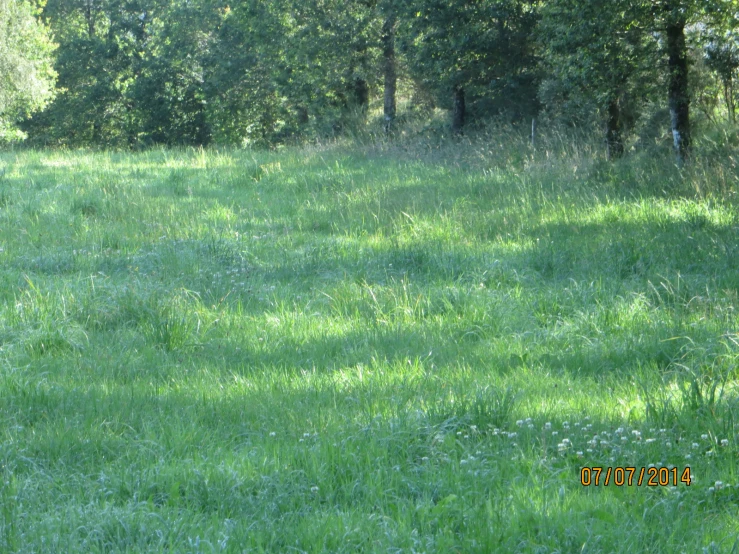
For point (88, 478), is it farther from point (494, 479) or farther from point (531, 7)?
point (531, 7)

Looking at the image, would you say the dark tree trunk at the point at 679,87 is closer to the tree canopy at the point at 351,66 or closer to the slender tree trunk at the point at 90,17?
the tree canopy at the point at 351,66

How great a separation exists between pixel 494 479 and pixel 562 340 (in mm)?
2299

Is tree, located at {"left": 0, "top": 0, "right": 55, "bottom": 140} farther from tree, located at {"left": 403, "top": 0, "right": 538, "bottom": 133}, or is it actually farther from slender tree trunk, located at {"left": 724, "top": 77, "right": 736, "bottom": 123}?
slender tree trunk, located at {"left": 724, "top": 77, "right": 736, "bottom": 123}

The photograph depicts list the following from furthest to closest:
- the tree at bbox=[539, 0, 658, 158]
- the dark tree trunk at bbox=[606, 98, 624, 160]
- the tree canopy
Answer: the dark tree trunk at bbox=[606, 98, 624, 160] < the tree canopy < the tree at bbox=[539, 0, 658, 158]

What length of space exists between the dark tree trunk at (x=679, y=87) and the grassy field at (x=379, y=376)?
1827 mm

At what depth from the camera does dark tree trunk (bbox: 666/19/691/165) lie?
39.3 ft

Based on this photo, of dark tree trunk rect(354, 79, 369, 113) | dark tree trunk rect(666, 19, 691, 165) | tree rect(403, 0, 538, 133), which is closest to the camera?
dark tree trunk rect(666, 19, 691, 165)

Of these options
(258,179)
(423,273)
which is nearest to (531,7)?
(258,179)

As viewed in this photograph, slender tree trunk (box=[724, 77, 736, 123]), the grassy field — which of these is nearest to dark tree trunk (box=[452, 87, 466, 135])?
slender tree trunk (box=[724, 77, 736, 123])

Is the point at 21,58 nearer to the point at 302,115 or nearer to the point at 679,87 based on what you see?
the point at 302,115

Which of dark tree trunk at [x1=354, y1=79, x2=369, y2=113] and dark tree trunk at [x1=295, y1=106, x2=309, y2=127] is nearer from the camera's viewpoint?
dark tree trunk at [x1=354, y1=79, x2=369, y2=113]

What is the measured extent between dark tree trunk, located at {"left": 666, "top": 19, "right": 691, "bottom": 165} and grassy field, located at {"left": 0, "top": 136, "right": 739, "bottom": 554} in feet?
6.00

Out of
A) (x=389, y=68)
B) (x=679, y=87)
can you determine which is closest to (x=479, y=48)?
(x=389, y=68)
